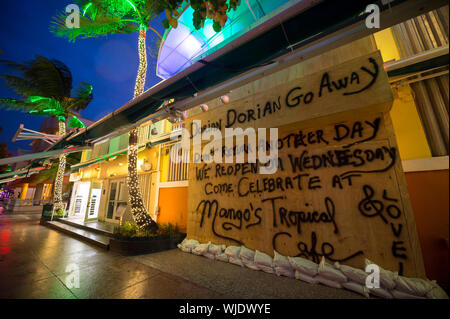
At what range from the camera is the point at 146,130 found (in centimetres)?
885

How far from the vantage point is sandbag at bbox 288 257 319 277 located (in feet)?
9.46

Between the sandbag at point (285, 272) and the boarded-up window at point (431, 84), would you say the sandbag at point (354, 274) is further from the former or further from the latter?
the boarded-up window at point (431, 84)

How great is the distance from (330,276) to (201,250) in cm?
281

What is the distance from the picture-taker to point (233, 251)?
12.5 feet

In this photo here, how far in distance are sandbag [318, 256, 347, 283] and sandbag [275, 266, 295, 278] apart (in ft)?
1.58

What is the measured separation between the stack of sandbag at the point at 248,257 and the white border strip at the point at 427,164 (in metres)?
3.36

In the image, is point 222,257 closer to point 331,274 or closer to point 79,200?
point 331,274

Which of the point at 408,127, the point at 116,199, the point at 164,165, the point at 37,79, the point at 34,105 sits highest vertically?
the point at 37,79

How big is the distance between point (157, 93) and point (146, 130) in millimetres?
6390

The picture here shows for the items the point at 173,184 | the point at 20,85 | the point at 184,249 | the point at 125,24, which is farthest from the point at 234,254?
the point at 20,85

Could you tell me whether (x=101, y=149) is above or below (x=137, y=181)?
above

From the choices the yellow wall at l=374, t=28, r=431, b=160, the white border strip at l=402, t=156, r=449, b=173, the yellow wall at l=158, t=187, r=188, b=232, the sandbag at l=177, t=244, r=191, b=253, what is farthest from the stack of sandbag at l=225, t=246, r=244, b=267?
the yellow wall at l=374, t=28, r=431, b=160
